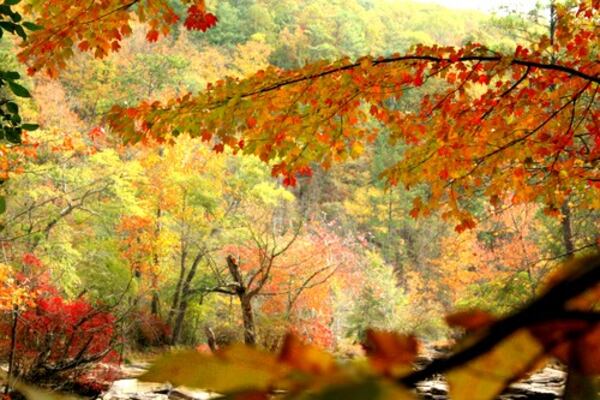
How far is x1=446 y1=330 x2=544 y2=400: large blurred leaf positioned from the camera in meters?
0.20

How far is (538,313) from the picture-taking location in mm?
175

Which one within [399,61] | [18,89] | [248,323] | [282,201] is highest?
[282,201]

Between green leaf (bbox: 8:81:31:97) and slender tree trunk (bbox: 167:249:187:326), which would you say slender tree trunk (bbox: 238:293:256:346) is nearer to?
green leaf (bbox: 8:81:31:97)

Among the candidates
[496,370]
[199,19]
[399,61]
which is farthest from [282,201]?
[496,370]

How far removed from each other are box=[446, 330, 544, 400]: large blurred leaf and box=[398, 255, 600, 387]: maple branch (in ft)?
0.06

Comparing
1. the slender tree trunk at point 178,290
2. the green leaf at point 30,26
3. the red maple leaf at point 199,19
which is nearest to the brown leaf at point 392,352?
the green leaf at point 30,26

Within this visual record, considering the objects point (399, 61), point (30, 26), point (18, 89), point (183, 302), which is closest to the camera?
point (18, 89)

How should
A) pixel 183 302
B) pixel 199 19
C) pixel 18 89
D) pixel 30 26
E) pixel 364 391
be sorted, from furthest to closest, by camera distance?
pixel 183 302 < pixel 199 19 < pixel 30 26 < pixel 18 89 < pixel 364 391

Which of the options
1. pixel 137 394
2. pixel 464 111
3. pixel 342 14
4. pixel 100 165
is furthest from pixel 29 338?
pixel 342 14

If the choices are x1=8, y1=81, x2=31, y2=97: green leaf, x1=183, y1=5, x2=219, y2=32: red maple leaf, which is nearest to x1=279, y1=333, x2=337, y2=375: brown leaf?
x1=8, y1=81, x2=31, y2=97: green leaf

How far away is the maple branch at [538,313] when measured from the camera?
0.17 meters

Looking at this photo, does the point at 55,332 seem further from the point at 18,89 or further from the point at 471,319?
the point at 471,319

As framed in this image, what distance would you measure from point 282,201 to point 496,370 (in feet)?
74.4

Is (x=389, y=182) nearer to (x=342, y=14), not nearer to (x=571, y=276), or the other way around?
(x=571, y=276)
